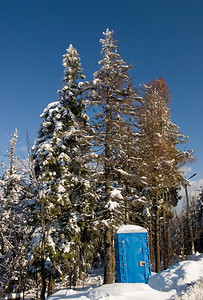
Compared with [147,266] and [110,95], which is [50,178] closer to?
[110,95]

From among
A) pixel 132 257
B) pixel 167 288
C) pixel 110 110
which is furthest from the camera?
pixel 110 110

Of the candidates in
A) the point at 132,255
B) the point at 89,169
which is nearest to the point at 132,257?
the point at 132,255

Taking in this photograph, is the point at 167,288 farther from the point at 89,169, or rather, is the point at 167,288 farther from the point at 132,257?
the point at 89,169

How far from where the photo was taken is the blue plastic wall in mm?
9484

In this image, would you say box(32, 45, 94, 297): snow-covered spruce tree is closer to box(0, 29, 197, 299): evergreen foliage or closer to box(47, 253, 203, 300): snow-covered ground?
box(0, 29, 197, 299): evergreen foliage

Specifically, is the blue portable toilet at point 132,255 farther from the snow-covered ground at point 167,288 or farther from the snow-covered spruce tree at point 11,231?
the snow-covered spruce tree at point 11,231

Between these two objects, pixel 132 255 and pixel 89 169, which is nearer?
pixel 132 255

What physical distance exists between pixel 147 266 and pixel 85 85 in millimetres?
9772

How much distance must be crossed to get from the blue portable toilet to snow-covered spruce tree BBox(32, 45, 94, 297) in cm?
359

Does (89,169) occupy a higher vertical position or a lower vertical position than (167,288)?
higher

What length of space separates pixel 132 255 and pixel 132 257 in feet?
0.25

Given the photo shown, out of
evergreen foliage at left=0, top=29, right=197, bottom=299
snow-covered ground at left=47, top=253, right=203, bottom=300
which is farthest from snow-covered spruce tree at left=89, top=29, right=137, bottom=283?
snow-covered ground at left=47, top=253, right=203, bottom=300

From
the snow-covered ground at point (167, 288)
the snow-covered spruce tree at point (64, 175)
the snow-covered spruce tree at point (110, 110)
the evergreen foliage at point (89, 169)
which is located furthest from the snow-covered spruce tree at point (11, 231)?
the snow-covered ground at point (167, 288)

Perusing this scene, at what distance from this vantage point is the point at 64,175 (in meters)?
13.9
